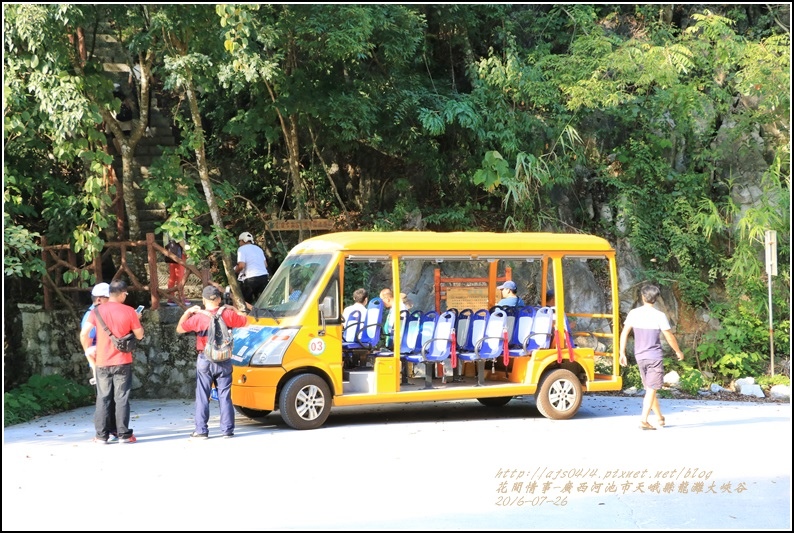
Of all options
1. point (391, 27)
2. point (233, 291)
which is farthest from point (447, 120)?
point (233, 291)

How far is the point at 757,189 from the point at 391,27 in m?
8.19

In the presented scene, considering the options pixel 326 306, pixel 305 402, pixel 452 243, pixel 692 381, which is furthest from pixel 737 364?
pixel 305 402

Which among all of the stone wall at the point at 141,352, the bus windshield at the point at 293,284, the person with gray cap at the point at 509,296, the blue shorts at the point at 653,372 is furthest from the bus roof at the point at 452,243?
the stone wall at the point at 141,352

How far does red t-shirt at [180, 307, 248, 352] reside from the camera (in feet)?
33.4

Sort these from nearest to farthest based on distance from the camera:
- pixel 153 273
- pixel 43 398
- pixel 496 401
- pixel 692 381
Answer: pixel 43 398, pixel 496 401, pixel 153 273, pixel 692 381

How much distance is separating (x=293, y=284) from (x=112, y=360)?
2.43m

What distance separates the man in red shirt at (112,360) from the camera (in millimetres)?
10023

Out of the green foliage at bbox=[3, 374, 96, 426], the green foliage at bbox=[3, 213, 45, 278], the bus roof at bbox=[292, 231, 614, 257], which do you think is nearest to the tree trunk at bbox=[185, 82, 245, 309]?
the green foliage at bbox=[3, 213, 45, 278]

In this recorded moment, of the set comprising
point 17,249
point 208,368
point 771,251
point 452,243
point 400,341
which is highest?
point 17,249

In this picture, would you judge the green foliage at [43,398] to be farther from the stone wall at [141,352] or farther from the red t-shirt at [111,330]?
the red t-shirt at [111,330]

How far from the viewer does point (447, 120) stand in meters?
16.0

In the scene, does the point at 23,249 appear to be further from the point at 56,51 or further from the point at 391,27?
the point at 391,27

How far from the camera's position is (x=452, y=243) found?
11.7 meters

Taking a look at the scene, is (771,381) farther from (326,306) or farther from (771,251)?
(326,306)
